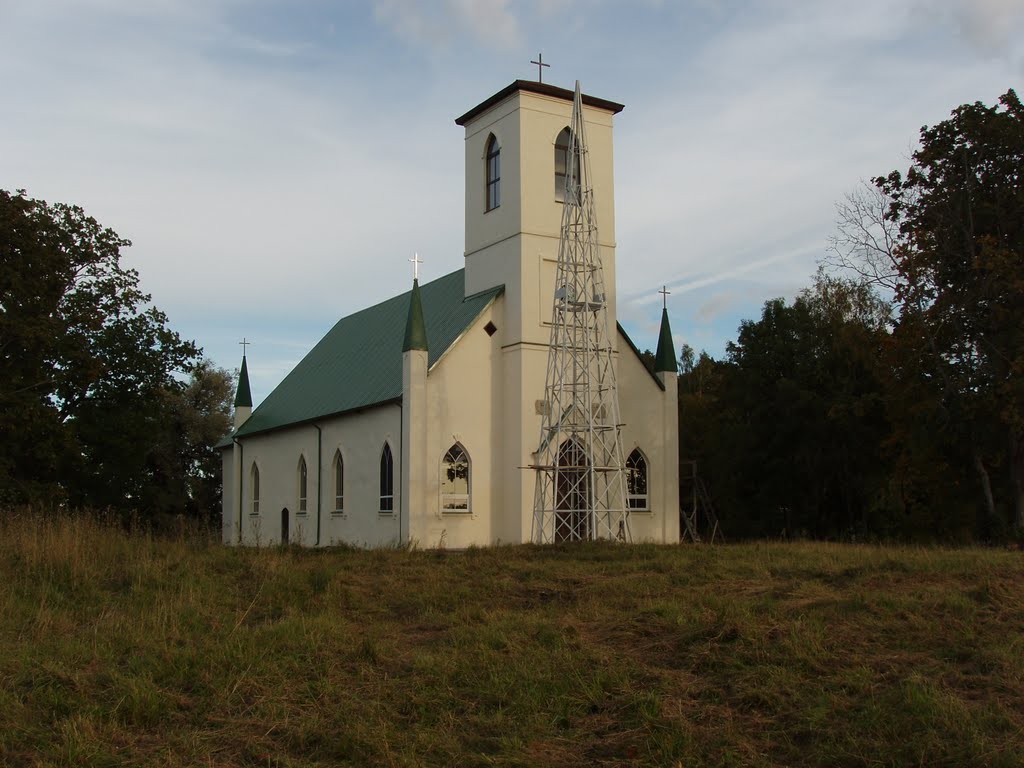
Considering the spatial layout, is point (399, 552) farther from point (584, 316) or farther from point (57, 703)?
point (57, 703)

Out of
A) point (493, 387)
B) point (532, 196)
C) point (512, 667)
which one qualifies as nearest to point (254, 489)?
point (493, 387)

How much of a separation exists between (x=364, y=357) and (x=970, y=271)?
62.4 ft

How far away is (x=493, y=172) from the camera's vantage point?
3162 cm

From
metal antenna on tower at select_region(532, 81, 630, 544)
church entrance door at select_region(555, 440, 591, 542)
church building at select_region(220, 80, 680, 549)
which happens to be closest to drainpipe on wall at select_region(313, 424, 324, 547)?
church building at select_region(220, 80, 680, 549)

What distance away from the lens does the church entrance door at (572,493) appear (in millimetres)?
27328

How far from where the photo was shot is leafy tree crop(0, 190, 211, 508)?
108ft

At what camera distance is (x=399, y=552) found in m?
21.7

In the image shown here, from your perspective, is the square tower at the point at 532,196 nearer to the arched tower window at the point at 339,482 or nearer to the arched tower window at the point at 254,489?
the arched tower window at the point at 339,482

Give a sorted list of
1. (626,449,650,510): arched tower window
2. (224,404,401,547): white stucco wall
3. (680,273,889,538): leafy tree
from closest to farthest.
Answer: (224,404,401,547): white stucco wall
(626,449,650,510): arched tower window
(680,273,889,538): leafy tree

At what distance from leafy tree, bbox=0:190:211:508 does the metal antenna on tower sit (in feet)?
51.3

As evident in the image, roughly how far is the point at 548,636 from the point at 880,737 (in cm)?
426

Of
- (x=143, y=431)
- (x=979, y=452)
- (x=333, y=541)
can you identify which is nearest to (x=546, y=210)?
(x=333, y=541)

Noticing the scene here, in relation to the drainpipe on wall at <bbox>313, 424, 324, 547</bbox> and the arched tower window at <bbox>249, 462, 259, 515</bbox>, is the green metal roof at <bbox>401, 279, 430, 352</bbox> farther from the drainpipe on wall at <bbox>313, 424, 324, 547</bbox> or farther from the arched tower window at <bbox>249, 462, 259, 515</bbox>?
the arched tower window at <bbox>249, 462, 259, 515</bbox>

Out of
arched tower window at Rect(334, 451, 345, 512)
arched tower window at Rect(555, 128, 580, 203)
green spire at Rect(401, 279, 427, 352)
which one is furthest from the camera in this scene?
arched tower window at Rect(334, 451, 345, 512)
